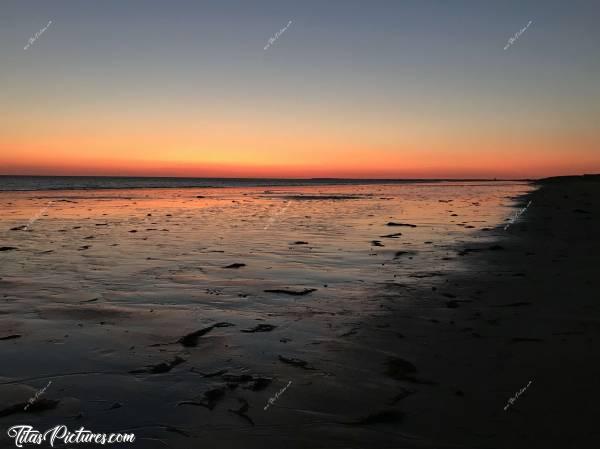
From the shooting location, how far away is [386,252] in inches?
461

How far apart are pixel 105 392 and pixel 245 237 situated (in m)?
10.6

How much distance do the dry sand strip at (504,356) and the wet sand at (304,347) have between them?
2 cm

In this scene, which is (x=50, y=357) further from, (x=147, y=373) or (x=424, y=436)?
(x=424, y=436)

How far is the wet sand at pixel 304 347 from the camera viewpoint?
351 centimetres

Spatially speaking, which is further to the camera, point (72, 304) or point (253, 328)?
point (72, 304)

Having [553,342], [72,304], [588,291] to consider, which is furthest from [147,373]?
[588,291]

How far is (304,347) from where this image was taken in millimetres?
5133

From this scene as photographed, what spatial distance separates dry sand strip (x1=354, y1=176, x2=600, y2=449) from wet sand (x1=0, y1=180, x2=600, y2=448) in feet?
0.07

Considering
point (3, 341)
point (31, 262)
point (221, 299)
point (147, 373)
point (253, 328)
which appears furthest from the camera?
point (31, 262)

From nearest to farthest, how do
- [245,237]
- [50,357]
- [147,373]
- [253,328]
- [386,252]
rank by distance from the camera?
[147,373] → [50,357] → [253,328] → [386,252] → [245,237]

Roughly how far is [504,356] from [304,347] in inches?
80.5

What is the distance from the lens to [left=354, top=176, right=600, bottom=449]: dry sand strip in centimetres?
346

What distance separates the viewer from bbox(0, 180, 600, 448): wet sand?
3512 mm

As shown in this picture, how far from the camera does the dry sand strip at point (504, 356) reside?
3.46 metres
